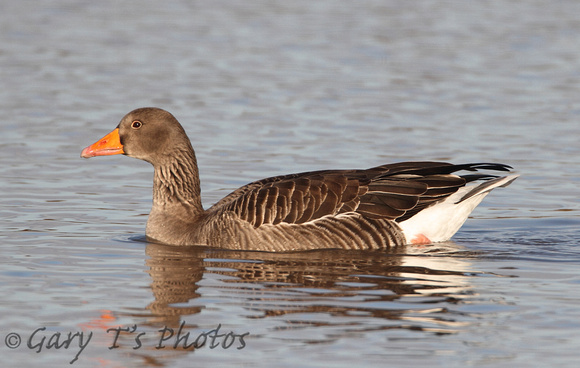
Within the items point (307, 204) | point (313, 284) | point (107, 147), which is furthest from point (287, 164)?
point (313, 284)

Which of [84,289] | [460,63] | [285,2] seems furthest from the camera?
[285,2]

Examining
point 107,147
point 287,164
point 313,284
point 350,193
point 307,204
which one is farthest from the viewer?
point 287,164

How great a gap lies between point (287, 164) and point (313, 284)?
6.42 metres

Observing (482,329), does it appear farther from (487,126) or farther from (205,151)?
(487,126)

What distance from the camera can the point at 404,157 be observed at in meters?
17.4

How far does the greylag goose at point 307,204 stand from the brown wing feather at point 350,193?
12 mm

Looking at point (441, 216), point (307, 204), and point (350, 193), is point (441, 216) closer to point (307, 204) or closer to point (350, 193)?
point (350, 193)

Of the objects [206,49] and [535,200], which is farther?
[206,49]

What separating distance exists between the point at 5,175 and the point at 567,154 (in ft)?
31.2

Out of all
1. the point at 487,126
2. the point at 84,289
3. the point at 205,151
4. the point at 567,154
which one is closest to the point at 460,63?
the point at 487,126

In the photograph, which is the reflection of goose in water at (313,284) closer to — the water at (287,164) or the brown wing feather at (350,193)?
the water at (287,164)

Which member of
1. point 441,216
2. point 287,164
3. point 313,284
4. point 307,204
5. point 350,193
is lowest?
point 313,284

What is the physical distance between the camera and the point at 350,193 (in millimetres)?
12562

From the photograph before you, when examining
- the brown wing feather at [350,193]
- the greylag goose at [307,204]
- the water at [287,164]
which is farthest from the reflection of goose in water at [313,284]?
the brown wing feather at [350,193]
